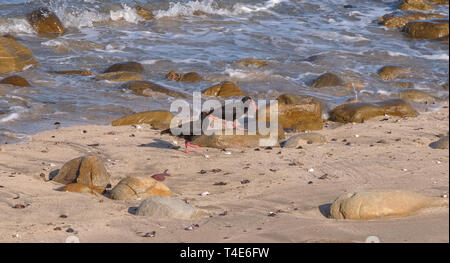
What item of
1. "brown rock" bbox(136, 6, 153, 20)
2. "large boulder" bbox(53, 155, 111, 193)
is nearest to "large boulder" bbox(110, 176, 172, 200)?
"large boulder" bbox(53, 155, 111, 193)

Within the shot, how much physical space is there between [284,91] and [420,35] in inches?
298

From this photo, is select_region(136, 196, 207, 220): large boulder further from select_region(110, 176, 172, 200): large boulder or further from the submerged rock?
the submerged rock

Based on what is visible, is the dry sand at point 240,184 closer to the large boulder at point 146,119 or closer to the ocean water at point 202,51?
the large boulder at point 146,119

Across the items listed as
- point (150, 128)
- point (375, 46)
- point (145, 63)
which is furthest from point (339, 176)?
point (375, 46)

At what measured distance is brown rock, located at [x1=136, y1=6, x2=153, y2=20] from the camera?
19136mm

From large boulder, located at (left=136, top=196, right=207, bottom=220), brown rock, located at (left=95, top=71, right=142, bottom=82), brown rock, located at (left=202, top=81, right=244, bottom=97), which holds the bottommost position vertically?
brown rock, located at (left=202, top=81, right=244, bottom=97)

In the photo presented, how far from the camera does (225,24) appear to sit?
18734 mm

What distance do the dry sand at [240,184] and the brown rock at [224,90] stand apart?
2554mm

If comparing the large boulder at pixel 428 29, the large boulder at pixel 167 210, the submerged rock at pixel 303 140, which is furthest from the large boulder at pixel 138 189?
the large boulder at pixel 428 29

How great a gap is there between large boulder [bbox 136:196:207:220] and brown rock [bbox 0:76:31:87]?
6838 millimetres

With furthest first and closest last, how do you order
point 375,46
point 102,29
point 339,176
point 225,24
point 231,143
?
point 225,24 < point 102,29 < point 375,46 < point 231,143 < point 339,176

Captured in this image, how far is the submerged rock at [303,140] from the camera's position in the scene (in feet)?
26.3

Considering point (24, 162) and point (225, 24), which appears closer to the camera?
point (24, 162)

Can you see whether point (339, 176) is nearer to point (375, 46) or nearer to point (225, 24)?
point (375, 46)
